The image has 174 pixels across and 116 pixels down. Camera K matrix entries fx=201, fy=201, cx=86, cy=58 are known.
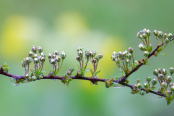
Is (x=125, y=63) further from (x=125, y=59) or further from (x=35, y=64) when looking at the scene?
(x=35, y=64)

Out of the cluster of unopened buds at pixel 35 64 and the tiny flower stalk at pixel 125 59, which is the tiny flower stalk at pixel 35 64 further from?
the tiny flower stalk at pixel 125 59

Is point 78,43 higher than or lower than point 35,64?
higher

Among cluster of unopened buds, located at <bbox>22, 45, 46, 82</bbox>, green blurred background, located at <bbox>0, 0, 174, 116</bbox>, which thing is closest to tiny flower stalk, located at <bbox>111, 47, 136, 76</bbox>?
cluster of unopened buds, located at <bbox>22, 45, 46, 82</bbox>

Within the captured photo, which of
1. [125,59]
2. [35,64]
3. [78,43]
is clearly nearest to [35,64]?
[35,64]

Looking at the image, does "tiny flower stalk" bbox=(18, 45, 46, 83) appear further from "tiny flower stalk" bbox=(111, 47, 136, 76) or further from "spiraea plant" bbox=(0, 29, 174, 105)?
"tiny flower stalk" bbox=(111, 47, 136, 76)

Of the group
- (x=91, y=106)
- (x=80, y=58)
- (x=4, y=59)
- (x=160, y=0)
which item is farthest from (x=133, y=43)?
(x=80, y=58)

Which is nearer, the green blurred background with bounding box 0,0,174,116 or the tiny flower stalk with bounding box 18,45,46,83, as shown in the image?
the tiny flower stalk with bounding box 18,45,46,83

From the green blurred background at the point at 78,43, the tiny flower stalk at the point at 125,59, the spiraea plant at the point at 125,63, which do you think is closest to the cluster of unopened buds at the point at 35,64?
the spiraea plant at the point at 125,63

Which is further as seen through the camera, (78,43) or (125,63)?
(78,43)
